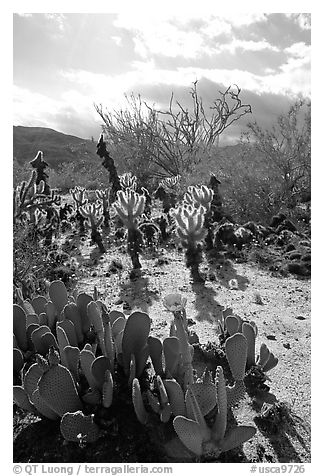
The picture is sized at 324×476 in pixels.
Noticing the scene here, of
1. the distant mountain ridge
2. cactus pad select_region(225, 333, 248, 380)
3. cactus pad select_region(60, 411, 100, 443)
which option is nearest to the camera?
cactus pad select_region(60, 411, 100, 443)

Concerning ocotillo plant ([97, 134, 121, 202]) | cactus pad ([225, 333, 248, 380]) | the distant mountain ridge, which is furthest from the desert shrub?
the distant mountain ridge

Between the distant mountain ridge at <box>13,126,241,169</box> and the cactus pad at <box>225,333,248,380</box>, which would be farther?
the distant mountain ridge at <box>13,126,241,169</box>

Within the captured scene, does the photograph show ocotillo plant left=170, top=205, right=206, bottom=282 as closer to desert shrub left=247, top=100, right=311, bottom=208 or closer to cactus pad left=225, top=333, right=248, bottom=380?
cactus pad left=225, top=333, right=248, bottom=380

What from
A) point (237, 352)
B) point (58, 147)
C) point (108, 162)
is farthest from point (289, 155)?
point (58, 147)

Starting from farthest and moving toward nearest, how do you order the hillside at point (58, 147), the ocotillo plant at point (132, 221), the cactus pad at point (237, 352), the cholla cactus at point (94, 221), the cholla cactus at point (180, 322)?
the hillside at point (58, 147) < the cholla cactus at point (94, 221) < the ocotillo plant at point (132, 221) < the cactus pad at point (237, 352) < the cholla cactus at point (180, 322)

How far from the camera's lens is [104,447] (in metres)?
1.68

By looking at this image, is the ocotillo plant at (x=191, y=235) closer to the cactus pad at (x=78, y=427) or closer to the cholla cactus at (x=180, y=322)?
the cholla cactus at (x=180, y=322)

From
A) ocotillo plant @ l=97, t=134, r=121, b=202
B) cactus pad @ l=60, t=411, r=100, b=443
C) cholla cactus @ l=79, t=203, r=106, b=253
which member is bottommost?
cactus pad @ l=60, t=411, r=100, b=443

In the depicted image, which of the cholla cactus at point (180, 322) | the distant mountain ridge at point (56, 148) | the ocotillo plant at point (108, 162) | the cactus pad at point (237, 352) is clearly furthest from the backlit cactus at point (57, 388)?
the distant mountain ridge at point (56, 148)

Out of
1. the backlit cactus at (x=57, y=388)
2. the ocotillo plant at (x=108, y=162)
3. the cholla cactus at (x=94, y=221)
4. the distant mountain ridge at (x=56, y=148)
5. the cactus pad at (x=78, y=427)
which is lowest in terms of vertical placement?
the cactus pad at (x=78, y=427)

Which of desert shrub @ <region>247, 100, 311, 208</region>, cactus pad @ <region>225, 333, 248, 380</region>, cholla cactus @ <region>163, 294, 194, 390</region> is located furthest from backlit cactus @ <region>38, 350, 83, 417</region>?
desert shrub @ <region>247, 100, 311, 208</region>

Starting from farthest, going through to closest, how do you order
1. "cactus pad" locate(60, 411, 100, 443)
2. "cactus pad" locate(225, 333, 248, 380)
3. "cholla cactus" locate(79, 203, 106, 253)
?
"cholla cactus" locate(79, 203, 106, 253) → "cactus pad" locate(225, 333, 248, 380) → "cactus pad" locate(60, 411, 100, 443)

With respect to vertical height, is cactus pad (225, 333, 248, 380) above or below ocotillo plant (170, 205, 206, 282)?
below

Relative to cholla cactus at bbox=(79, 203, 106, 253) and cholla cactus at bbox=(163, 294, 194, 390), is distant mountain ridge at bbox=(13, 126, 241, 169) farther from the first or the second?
cholla cactus at bbox=(163, 294, 194, 390)
